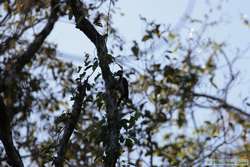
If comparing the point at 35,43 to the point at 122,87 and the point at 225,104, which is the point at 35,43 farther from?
the point at 122,87

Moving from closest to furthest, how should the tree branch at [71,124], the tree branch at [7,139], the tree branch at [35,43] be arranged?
the tree branch at [7,139]
the tree branch at [71,124]
the tree branch at [35,43]

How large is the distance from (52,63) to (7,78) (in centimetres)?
251

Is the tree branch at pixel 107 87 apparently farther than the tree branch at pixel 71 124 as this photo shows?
No

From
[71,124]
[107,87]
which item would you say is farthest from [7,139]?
[107,87]

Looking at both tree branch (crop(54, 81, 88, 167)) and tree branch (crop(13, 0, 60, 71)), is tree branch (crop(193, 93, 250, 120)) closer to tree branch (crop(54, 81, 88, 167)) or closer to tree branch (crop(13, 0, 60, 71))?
tree branch (crop(13, 0, 60, 71))

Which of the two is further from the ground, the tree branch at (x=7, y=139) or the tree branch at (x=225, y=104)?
the tree branch at (x=225, y=104)

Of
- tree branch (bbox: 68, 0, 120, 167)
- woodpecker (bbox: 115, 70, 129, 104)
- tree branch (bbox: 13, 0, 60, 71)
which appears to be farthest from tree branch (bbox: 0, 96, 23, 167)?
tree branch (bbox: 13, 0, 60, 71)

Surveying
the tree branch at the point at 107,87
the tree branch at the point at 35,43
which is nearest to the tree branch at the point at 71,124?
the tree branch at the point at 107,87

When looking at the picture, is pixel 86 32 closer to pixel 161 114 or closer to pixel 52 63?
pixel 161 114

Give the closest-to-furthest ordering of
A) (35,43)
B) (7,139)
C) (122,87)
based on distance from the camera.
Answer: (7,139)
(122,87)
(35,43)

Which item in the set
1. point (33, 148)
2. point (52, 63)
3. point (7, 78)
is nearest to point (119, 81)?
point (7, 78)

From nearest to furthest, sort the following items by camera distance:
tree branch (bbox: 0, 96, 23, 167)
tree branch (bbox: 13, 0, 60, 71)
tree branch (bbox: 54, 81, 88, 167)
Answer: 1. tree branch (bbox: 0, 96, 23, 167)
2. tree branch (bbox: 54, 81, 88, 167)
3. tree branch (bbox: 13, 0, 60, 71)

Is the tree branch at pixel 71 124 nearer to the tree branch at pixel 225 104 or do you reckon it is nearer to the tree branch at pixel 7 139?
the tree branch at pixel 7 139

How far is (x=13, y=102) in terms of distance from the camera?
24.9 ft
